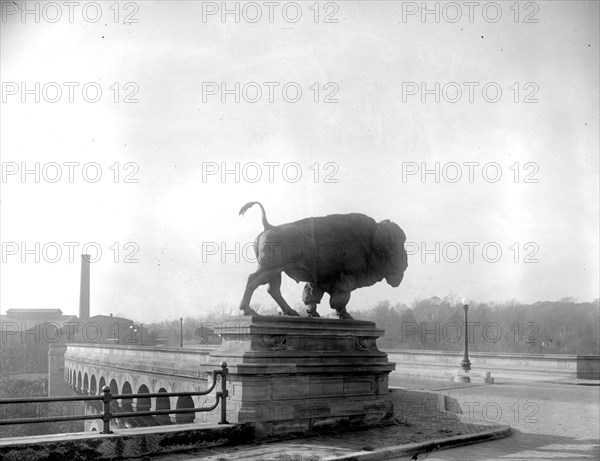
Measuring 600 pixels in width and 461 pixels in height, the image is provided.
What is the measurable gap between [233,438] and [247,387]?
2.59 ft

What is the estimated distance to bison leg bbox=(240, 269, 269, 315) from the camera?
1093 cm

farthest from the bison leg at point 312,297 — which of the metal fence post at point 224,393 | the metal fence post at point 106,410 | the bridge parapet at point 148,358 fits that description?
the bridge parapet at point 148,358

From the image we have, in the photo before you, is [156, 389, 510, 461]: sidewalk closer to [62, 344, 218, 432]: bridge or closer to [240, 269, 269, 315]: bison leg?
[62, 344, 218, 432]: bridge

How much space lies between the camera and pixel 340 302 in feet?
39.5

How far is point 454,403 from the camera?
16781 millimetres

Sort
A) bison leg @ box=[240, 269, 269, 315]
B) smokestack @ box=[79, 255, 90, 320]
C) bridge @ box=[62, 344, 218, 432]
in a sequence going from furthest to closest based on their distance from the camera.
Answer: smokestack @ box=[79, 255, 90, 320] → bridge @ box=[62, 344, 218, 432] → bison leg @ box=[240, 269, 269, 315]

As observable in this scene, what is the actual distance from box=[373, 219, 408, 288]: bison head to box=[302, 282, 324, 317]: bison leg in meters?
1.38

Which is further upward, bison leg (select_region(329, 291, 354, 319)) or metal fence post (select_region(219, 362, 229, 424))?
bison leg (select_region(329, 291, 354, 319))

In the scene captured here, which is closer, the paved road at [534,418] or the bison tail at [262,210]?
the paved road at [534,418]

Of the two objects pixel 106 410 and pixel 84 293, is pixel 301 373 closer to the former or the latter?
pixel 106 410

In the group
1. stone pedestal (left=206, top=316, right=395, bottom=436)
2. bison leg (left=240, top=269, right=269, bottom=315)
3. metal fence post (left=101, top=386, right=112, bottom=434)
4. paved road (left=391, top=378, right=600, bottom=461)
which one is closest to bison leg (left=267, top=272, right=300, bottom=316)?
bison leg (left=240, top=269, right=269, bottom=315)

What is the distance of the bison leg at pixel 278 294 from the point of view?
11.4 m

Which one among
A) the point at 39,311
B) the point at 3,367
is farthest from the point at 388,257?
the point at 39,311

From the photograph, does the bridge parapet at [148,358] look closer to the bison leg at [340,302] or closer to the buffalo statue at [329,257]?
the bison leg at [340,302]
